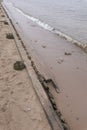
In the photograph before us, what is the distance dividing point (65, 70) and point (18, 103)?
2.59m

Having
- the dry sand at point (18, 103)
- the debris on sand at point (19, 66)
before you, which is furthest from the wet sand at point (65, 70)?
the dry sand at point (18, 103)

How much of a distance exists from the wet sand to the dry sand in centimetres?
60

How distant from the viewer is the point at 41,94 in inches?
223

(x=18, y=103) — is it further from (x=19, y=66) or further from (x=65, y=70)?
(x=65, y=70)

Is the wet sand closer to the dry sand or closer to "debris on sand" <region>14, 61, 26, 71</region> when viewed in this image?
"debris on sand" <region>14, 61, 26, 71</region>

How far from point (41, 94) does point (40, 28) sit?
9.61 metres

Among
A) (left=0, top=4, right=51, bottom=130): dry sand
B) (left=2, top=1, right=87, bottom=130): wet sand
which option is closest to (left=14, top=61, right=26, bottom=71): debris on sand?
(left=0, top=4, right=51, bottom=130): dry sand

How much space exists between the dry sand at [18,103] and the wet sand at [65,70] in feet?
1.97

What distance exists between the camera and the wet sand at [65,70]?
5.64m

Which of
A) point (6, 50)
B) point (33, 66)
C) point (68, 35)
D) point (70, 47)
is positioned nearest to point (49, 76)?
point (33, 66)

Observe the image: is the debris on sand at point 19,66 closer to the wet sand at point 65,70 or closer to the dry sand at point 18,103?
the dry sand at point 18,103

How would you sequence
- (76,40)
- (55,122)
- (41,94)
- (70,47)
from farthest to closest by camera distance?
(76,40)
(70,47)
(41,94)
(55,122)

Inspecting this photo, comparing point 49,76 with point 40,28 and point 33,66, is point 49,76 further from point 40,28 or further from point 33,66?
point 40,28

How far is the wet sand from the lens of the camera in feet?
18.5
